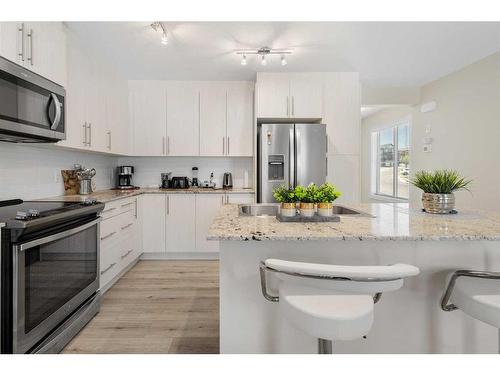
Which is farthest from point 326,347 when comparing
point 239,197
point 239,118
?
point 239,118

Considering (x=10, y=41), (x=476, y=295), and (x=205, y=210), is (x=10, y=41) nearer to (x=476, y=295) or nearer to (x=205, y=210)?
(x=205, y=210)

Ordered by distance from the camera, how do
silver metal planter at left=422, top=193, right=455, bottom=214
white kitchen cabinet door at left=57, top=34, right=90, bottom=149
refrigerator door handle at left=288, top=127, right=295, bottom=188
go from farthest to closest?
refrigerator door handle at left=288, top=127, right=295, bottom=188
white kitchen cabinet door at left=57, top=34, right=90, bottom=149
silver metal planter at left=422, top=193, right=455, bottom=214

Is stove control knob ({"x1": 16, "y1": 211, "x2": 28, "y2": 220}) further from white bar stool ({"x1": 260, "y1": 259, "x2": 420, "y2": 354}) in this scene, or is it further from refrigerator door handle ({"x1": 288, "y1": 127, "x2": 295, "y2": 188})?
refrigerator door handle ({"x1": 288, "y1": 127, "x2": 295, "y2": 188})

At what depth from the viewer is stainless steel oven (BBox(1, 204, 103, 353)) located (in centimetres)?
157

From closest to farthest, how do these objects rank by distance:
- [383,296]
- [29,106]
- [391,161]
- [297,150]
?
1. [383,296]
2. [29,106]
3. [297,150]
4. [391,161]

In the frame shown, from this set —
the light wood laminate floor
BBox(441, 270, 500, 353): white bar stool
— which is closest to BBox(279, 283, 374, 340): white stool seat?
BBox(441, 270, 500, 353): white bar stool

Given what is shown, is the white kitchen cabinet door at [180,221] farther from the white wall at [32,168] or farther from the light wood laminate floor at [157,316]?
Result: the white wall at [32,168]

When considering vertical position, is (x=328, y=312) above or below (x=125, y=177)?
below

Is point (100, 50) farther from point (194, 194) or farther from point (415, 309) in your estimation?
point (415, 309)

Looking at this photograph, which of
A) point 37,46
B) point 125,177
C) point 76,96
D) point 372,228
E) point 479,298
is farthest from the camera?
point 125,177

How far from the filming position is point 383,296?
158 cm

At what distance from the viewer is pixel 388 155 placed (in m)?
6.19

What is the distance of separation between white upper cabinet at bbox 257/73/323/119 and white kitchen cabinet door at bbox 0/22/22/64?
8.13ft

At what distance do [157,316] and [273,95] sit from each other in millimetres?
2786
